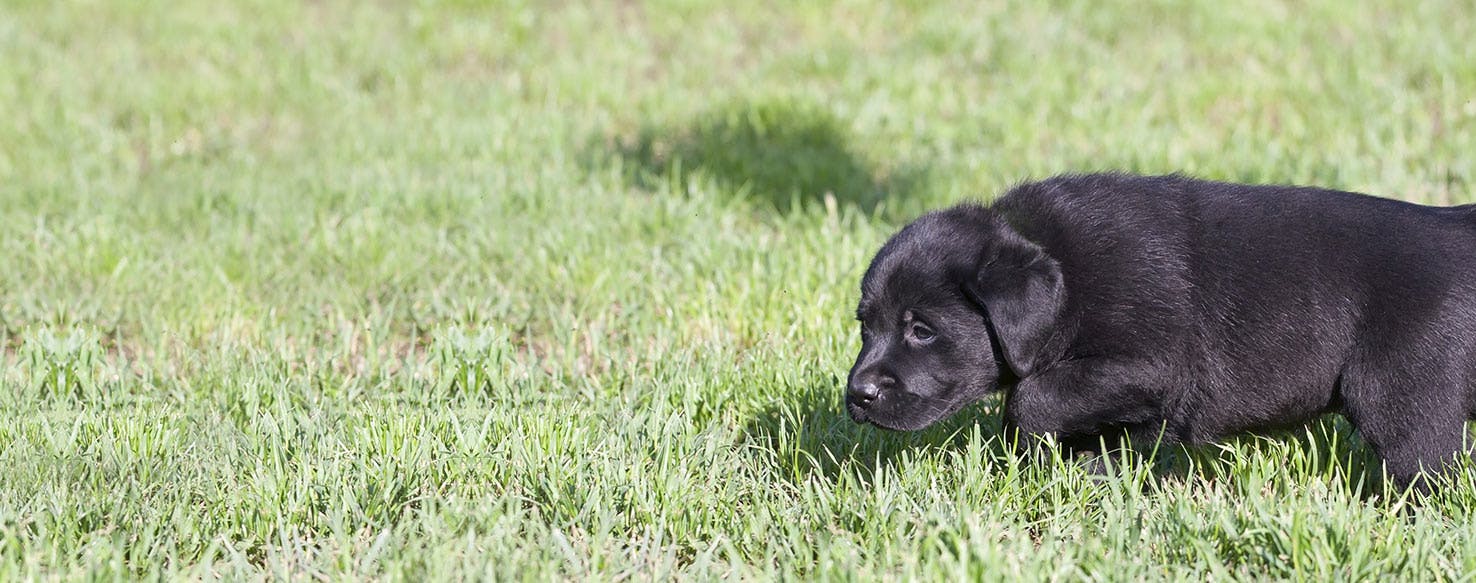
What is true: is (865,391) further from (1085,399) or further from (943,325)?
(1085,399)

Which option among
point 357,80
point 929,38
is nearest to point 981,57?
point 929,38

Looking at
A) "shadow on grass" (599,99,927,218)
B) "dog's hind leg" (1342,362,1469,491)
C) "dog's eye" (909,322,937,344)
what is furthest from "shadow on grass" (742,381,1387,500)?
"shadow on grass" (599,99,927,218)

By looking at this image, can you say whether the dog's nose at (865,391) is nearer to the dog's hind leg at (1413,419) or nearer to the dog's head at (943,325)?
the dog's head at (943,325)

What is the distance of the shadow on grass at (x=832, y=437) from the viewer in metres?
3.96

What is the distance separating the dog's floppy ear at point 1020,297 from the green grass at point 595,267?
35 centimetres

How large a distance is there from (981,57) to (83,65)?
5.58 m

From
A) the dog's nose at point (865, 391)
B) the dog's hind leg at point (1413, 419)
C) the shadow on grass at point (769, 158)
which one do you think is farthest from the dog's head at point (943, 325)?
the shadow on grass at point (769, 158)

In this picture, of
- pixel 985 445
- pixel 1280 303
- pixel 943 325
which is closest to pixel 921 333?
pixel 943 325

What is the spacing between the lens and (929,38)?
8.66 metres

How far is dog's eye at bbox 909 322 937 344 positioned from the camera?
3656 millimetres

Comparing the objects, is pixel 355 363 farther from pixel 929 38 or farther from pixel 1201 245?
pixel 929 38

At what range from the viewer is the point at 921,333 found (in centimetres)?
368

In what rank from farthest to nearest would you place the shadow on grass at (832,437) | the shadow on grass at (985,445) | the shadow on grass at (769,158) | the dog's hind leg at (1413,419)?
the shadow on grass at (769,158) → the shadow on grass at (832,437) → the shadow on grass at (985,445) → the dog's hind leg at (1413,419)

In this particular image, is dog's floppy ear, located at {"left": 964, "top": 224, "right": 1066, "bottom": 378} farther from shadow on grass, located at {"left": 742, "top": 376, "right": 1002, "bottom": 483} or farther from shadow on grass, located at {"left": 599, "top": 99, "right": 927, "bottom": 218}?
shadow on grass, located at {"left": 599, "top": 99, "right": 927, "bottom": 218}
